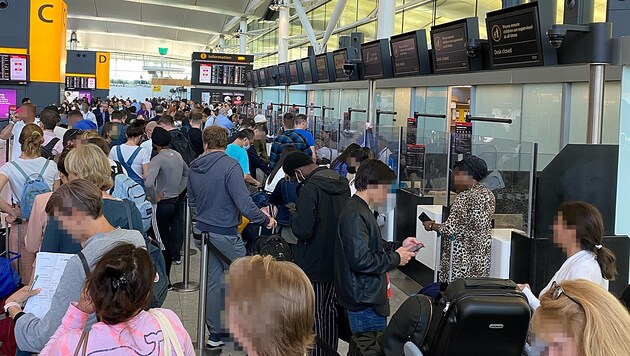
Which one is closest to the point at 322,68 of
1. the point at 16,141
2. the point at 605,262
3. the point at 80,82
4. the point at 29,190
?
the point at 16,141

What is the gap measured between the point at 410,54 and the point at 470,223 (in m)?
5.15

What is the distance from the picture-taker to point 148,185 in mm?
6516

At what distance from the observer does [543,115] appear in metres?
9.84

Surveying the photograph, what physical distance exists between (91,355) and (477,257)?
3.70 m

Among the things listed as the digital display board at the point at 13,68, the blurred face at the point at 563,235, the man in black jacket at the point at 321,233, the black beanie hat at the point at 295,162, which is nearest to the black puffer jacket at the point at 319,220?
the man in black jacket at the point at 321,233

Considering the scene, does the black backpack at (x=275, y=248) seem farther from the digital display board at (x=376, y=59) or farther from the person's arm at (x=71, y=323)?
the digital display board at (x=376, y=59)

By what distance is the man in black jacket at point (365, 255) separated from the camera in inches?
142

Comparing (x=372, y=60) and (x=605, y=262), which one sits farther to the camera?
(x=372, y=60)

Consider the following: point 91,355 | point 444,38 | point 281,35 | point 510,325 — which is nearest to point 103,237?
point 91,355

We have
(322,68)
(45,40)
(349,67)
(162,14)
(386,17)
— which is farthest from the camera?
(162,14)

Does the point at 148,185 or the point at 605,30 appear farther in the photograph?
the point at 148,185

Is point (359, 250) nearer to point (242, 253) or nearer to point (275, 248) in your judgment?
point (275, 248)

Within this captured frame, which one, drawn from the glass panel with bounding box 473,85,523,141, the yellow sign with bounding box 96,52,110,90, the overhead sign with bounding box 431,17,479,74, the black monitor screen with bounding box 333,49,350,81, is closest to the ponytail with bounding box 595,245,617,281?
the overhead sign with bounding box 431,17,479,74

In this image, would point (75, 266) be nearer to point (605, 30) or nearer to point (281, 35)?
point (605, 30)
